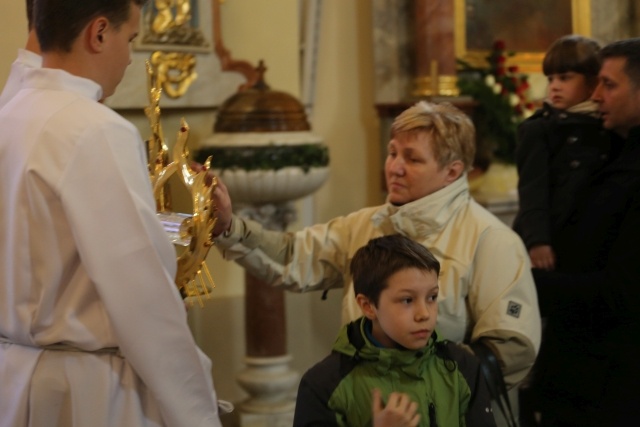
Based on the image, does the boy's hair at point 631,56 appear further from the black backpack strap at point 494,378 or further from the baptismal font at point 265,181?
the baptismal font at point 265,181

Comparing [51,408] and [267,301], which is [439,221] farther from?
[267,301]

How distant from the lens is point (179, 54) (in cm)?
448

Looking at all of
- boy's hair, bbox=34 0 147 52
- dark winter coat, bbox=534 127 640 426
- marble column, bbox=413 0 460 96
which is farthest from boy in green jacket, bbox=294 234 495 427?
marble column, bbox=413 0 460 96

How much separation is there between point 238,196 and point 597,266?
1861mm

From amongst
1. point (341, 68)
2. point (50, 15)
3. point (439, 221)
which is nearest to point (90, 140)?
point (50, 15)

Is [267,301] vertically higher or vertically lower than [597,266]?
lower

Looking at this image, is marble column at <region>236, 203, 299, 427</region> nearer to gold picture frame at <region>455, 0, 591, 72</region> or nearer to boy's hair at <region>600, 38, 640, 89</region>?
boy's hair at <region>600, 38, 640, 89</region>

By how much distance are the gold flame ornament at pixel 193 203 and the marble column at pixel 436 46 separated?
424 cm

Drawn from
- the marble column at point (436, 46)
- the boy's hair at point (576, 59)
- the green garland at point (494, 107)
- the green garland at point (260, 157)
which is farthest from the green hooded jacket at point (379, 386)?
the green garland at point (494, 107)

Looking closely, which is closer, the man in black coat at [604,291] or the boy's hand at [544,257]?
the man in black coat at [604,291]

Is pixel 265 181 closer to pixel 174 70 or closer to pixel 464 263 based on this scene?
pixel 174 70

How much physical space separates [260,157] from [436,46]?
2.55m

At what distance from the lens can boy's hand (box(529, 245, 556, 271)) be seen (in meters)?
3.06

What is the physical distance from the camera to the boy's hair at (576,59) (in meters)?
3.29
